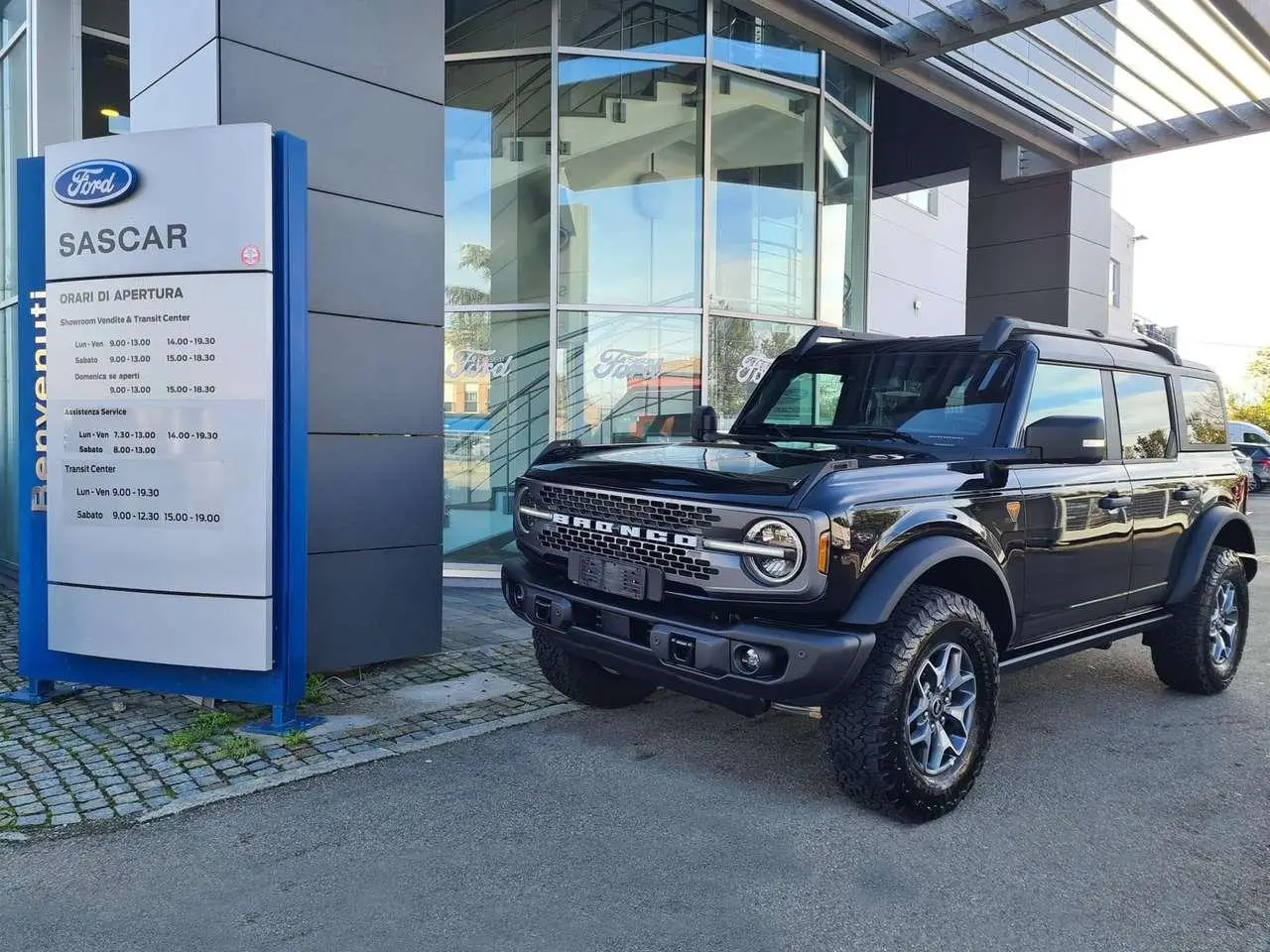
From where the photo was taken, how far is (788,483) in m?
3.43

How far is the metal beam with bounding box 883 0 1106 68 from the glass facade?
1.70m

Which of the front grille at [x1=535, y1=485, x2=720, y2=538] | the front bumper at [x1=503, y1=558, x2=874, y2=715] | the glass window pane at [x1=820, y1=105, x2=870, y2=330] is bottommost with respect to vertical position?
the front bumper at [x1=503, y1=558, x2=874, y2=715]

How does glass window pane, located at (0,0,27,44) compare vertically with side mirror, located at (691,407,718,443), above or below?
above

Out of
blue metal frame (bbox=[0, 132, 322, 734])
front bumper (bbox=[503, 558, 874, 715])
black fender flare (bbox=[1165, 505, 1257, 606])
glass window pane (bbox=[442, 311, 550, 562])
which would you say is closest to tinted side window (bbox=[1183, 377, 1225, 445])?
black fender flare (bbox=[1165, 505, 1257, 606])

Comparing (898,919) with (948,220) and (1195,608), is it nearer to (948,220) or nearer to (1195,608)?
(1195,608)

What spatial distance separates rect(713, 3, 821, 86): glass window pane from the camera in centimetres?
957

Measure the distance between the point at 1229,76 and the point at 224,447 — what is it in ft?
29.4

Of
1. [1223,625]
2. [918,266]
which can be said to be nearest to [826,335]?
[1223,625]

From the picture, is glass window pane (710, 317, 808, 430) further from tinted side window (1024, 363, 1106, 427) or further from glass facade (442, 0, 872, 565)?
tinted side window (1024, 363, 1106, 427)

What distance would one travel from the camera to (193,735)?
435cm

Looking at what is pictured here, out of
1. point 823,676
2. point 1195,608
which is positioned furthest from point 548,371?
point 823,676

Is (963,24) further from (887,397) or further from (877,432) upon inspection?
(877,432)

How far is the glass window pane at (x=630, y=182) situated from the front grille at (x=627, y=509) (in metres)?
5.48

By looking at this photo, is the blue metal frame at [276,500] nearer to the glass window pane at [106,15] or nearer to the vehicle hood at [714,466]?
the vehicle hood at [714,466]
